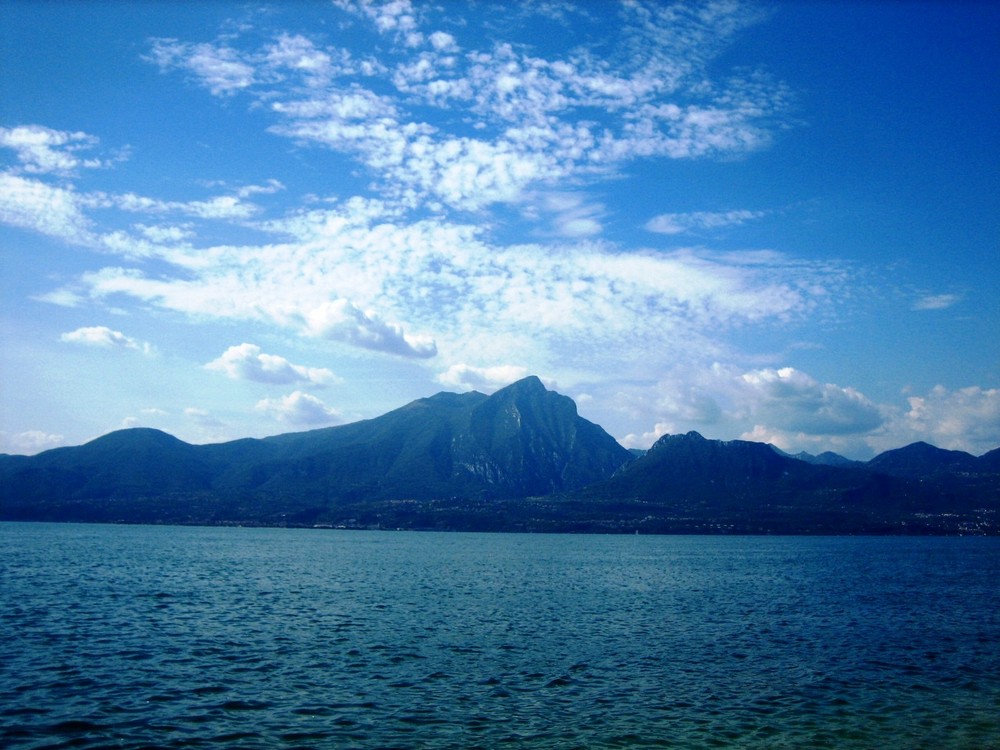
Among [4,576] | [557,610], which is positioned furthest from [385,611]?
[4,576]

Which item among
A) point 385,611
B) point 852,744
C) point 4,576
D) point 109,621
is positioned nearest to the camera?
point 852,744

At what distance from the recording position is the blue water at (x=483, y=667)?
33656 mm

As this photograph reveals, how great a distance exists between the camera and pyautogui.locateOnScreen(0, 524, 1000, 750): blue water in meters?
33.7

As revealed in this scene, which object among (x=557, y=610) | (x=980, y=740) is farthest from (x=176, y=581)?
(x=980, y=740)

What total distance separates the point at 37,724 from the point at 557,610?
178 ft

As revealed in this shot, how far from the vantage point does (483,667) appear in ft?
155

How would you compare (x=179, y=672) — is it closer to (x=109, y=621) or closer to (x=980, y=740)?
(x=109, y=621)

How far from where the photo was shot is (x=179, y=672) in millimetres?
43719

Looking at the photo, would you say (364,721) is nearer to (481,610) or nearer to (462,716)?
(462,716)

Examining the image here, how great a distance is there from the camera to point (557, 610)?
256ft

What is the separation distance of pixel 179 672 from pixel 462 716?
19922 mm

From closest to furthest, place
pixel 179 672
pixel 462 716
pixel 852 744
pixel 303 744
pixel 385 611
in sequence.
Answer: pixel 303 744, pixel 852 744, pixel 462 716, pixel 179 672, pixel 385 611

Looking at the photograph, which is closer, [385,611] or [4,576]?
[385,611]

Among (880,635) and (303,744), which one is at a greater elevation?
(303,744)
